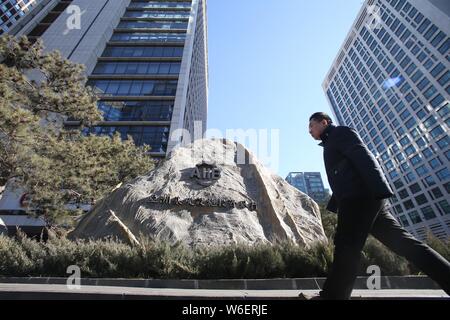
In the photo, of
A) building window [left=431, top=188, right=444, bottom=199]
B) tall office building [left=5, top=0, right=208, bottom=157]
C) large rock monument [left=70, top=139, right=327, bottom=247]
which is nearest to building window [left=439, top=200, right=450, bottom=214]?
building window [left=431, top=188, right=444, bottom=199]

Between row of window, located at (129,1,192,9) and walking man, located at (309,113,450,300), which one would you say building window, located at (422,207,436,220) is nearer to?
walking man, located at (309,113,450,300)

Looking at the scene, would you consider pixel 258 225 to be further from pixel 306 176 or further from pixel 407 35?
pixel 306 176

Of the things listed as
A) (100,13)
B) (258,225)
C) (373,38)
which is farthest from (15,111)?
(373,38)

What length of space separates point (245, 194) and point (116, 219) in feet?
10.2

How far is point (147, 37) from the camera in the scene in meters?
44.8

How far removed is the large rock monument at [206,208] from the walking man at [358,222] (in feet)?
10.6

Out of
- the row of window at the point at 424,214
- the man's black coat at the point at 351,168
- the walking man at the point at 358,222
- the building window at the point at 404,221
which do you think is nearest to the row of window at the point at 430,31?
the row of window at the point at 424,214

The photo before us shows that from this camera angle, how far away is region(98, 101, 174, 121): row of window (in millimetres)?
34469

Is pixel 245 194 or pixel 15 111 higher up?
pixel 15 111

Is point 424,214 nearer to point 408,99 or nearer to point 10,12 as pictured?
point 408,99

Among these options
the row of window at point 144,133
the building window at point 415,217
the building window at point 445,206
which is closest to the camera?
the row of window at point 144,133

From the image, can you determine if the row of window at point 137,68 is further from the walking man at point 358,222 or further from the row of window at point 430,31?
the row of window at point 430,31

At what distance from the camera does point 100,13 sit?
45.9m

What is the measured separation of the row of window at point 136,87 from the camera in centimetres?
3689
